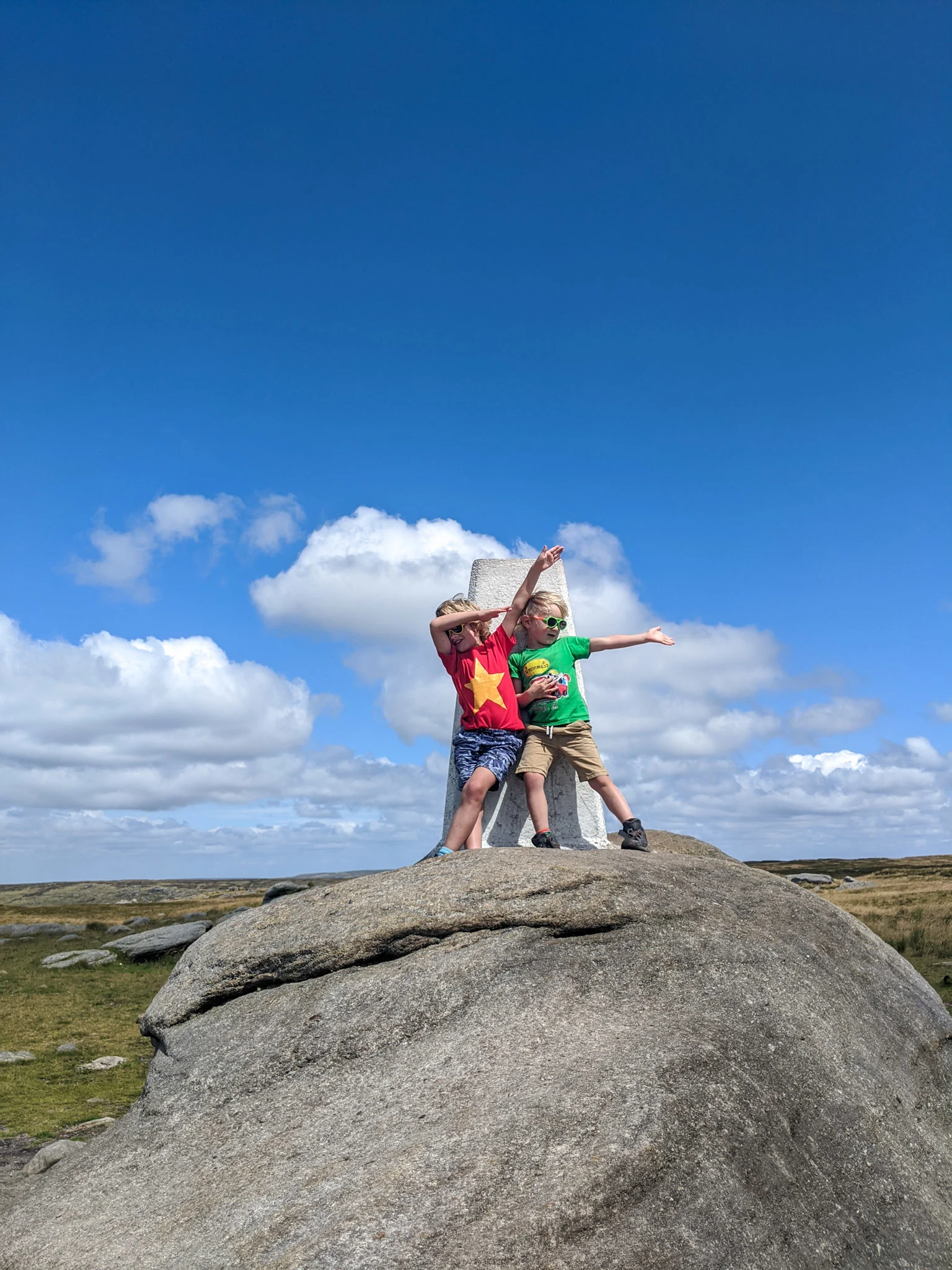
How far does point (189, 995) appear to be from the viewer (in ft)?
25.4

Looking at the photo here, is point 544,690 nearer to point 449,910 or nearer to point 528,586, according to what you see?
point 528,586

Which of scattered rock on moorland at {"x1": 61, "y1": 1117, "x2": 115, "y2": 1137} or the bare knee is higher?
the bare knee

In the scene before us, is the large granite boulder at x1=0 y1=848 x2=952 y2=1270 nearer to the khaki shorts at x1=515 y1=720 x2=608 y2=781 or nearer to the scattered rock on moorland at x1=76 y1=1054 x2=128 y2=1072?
the khaki shorts at x1=515 y1=720 x2=608 y2=781

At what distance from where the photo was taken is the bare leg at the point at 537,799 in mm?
9523

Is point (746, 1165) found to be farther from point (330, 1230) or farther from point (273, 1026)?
point (273, 1026)

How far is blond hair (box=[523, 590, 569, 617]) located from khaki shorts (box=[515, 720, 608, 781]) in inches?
50.7

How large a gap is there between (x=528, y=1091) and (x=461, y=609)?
5.34m

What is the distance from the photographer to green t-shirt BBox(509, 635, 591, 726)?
32.6ft

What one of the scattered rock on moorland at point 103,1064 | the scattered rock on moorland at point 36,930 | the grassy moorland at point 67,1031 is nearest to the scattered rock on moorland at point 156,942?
the grassy moorland at point 67,1031

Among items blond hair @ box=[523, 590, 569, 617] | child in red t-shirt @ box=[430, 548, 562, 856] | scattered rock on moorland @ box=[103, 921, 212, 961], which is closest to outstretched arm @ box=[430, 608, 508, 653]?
child in red t-shirt @ box=[430, 548, 562, 856]

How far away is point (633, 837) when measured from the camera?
9492 millimetres

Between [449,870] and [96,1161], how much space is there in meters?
A: 3.32

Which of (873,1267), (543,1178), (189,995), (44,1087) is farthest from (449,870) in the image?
(44,1087)

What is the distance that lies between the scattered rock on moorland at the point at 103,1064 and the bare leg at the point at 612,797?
9.02m
